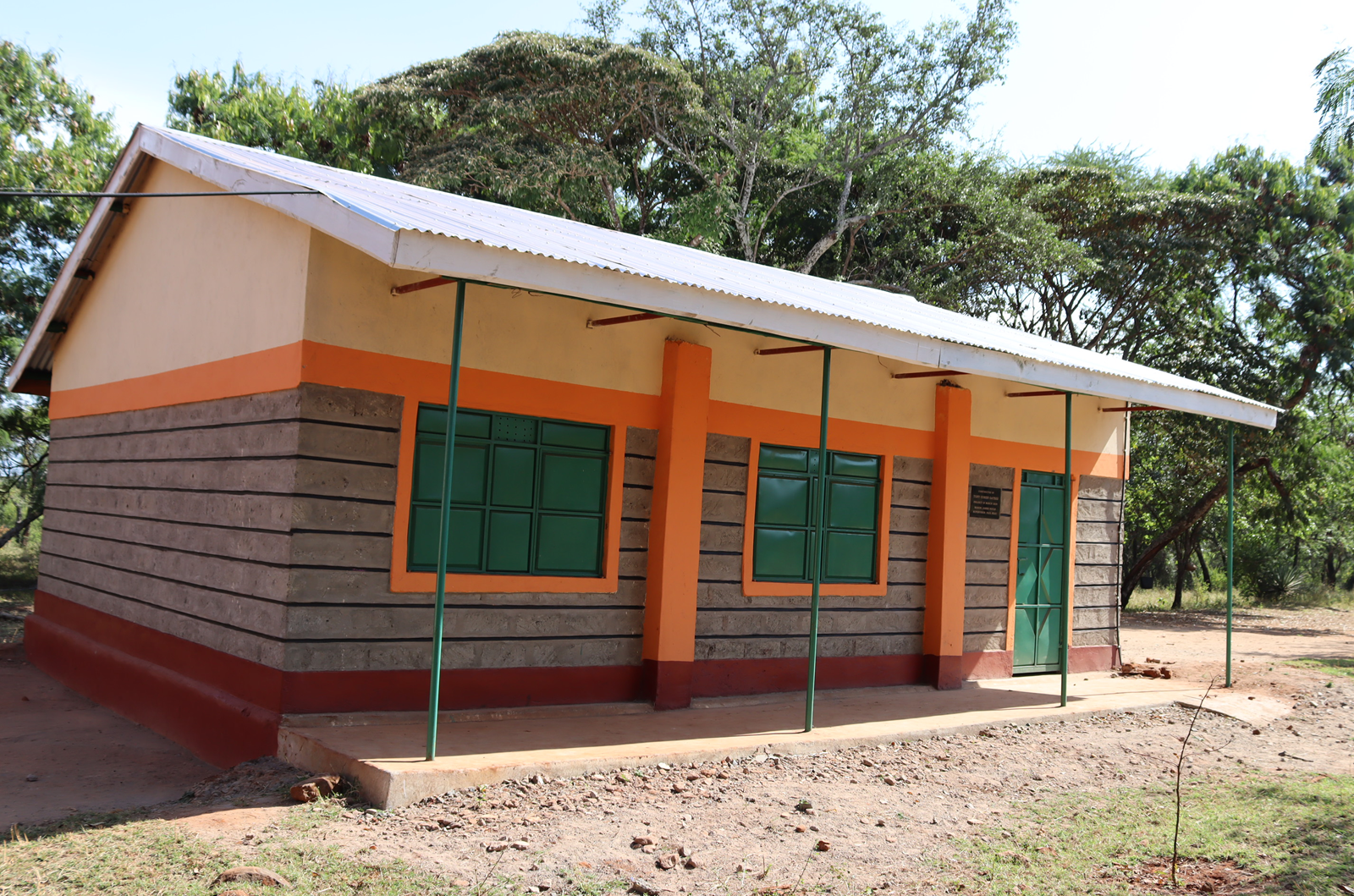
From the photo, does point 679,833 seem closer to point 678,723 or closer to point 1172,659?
point 678,723

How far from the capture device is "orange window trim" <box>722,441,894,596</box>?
824 cm

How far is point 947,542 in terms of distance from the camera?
9.36m

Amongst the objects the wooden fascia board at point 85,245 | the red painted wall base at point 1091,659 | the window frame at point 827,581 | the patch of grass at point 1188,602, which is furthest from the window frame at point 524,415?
the patch of grass at point 1188,602

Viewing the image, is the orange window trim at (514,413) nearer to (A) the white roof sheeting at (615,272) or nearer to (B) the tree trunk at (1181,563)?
(A) the white roof sheeting at (615,272)

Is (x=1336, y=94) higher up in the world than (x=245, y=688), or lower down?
higher up

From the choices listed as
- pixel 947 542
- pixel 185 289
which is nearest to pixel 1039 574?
pixel 947 542

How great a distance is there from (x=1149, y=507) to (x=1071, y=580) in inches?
587

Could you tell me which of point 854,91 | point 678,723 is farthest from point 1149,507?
point 678,723

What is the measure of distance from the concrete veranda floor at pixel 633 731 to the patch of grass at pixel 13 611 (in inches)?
311

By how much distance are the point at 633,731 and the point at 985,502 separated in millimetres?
4655

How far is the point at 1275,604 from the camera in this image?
23328mm

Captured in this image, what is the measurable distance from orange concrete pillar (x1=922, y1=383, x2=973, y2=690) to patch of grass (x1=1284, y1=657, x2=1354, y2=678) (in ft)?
18.6

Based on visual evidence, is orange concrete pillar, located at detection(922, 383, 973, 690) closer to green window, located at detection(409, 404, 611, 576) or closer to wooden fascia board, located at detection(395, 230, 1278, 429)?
wooden fascia board, located at detection(395, 230, 1278, 429)

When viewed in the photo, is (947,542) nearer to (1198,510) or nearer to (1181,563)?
(1198,510)
